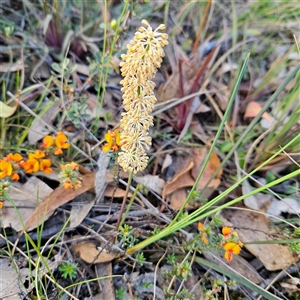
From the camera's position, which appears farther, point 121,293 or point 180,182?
point 180,182

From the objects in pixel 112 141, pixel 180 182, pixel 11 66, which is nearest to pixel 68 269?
pixel 112 141

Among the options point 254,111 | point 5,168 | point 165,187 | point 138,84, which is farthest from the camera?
point 254,111

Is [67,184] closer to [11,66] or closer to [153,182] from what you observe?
[153,182]

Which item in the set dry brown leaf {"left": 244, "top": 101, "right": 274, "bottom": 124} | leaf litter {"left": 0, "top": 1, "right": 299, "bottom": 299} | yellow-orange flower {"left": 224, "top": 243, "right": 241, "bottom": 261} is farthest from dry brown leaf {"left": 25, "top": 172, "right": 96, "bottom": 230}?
dry brown leaf {"left": 244, "top": 101, "right": 274, "bottom": 124}

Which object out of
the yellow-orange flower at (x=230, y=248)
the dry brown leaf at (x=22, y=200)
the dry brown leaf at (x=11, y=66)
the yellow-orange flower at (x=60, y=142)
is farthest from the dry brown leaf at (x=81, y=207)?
the dry brown leaf at (x=11, y=66)

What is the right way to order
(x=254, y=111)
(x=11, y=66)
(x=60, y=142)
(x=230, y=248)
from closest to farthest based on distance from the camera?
(x=230, y=248) → (x=60, y=142) → (x=11, y=66) → (x=254, y=111)

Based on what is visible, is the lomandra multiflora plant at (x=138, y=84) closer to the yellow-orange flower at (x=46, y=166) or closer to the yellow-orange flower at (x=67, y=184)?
the yellow-orange flower at (x=67, y=184)
